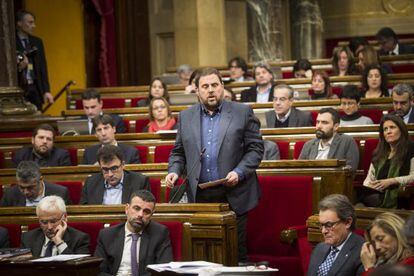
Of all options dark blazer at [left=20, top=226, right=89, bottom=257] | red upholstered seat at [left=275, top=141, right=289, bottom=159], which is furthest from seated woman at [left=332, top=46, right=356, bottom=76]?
dark blazer at [left=20, top=226, right=89, bottom=257]

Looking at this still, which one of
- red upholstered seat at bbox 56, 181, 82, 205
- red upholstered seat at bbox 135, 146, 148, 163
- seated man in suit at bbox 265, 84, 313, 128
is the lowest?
red upholstered seat at bbox 56, 181, 82, 205

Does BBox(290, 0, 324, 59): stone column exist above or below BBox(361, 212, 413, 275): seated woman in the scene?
above

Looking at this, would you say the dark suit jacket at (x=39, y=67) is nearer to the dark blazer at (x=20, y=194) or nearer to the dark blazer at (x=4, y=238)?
the dark blazer at (x=20, y=194)

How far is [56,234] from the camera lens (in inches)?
211

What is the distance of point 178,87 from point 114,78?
11.1ft

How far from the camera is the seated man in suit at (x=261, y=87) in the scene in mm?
9266

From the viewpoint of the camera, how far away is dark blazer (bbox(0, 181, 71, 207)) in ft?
20.6

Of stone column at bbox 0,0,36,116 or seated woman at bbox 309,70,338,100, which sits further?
seated woman at bbox 309,70,338,100

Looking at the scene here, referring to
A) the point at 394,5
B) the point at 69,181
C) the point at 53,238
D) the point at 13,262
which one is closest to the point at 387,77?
the point at 69,181

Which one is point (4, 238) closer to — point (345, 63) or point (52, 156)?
point (52, 156)

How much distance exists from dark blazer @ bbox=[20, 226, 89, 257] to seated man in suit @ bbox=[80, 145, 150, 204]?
2.51ft

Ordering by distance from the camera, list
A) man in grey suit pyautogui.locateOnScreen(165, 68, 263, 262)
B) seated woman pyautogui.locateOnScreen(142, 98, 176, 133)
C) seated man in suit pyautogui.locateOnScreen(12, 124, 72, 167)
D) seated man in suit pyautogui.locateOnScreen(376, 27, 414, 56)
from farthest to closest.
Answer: seated man in suit pyautogui.locateOnScreen(376, 27, 414, 56)
seated woman pyautogui.locateOnScreen(142, 98, 176, 133)
seated man in suit pyautogui.locateOnScreen(12, 124, 72, 167)
man in grey suit pyautogui.locateOnScreen(165, 68, 263, 262)

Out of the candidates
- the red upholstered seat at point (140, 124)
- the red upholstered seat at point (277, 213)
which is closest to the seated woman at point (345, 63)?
the red upholstered seat at point (140, 124)

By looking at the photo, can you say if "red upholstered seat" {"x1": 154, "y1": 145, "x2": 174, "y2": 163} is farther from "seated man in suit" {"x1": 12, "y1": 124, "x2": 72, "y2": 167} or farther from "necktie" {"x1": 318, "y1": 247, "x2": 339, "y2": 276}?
"necktie" {"x1": 318, "y1": 247, "x2": 339, "y2": 276}
